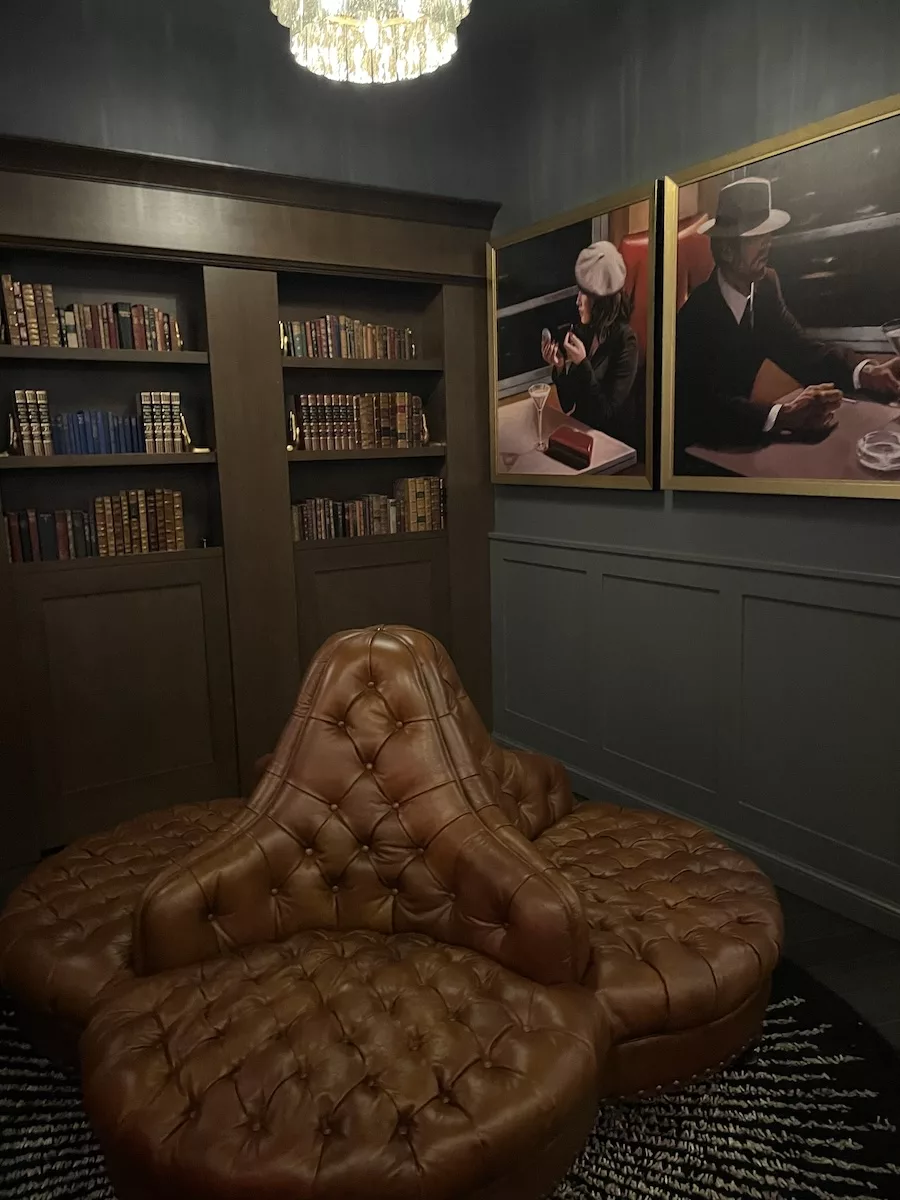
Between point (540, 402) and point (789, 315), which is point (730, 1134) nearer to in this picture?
point (789, 315)

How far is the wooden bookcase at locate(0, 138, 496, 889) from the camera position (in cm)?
323

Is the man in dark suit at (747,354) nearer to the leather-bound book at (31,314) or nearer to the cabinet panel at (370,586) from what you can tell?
the cabinet panel at (370,586)

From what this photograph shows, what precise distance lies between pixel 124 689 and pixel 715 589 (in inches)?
88.3

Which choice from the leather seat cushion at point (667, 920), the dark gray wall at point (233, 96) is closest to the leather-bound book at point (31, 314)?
the dark gray wall at point (233, 96)

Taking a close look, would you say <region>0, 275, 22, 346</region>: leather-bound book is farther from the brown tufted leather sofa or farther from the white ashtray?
the white ashtray

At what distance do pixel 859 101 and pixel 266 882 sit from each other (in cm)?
263

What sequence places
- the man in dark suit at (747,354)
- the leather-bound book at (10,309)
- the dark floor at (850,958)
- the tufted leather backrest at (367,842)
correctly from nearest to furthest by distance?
the tufted leather backrest at (367,842)
the dark floor at (850,958)
the man in dark suit at (747,354)
the leather-bound book at (10,309)

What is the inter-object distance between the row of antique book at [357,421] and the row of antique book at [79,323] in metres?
0.57

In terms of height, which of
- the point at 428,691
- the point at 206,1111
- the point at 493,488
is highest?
the point at 493,488

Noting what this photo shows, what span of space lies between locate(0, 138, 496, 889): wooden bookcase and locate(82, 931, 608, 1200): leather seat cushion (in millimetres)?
1709

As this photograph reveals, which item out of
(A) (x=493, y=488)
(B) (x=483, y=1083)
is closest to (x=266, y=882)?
(B) (x=483, y=1083)

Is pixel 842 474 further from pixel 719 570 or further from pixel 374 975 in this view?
pixel 374 975

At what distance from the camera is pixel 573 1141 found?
1.69 m

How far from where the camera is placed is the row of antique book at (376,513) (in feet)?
12.6
